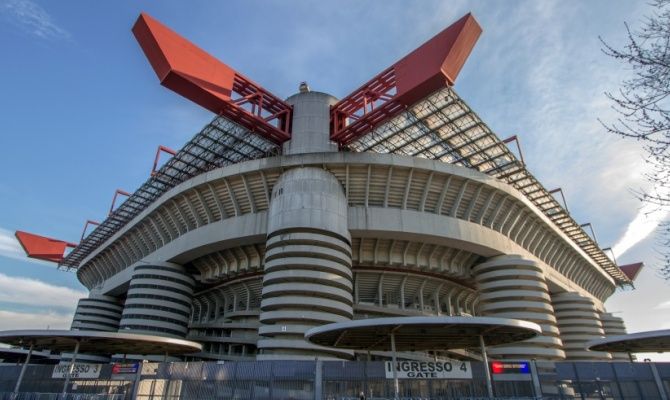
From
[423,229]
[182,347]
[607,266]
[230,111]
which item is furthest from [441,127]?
[607,266]

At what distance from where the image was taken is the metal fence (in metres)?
19.4

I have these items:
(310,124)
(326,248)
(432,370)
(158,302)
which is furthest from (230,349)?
(432,370)

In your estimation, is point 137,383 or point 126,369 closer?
point 137,383

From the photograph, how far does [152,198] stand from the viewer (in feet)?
181

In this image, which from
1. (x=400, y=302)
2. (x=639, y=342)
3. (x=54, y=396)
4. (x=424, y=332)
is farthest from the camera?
(x=400, y=302)

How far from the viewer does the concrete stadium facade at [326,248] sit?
34750 millimetres

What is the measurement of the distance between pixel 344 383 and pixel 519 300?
2758cm

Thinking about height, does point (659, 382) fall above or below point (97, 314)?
below

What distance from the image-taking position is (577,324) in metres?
→ 56.2

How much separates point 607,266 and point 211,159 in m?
73.8

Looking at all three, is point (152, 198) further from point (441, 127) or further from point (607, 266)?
point (607, 266)

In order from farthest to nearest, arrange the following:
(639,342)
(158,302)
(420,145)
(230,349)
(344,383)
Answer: (230,349)
(158,302)
(420,145)
(639,342)
(344,383)

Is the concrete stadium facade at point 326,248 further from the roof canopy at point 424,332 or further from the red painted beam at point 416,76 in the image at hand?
the roof canopy at point 424,332

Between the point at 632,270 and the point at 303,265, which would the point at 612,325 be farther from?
the point at 303,265
